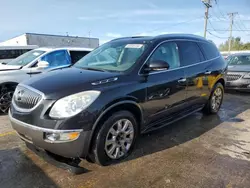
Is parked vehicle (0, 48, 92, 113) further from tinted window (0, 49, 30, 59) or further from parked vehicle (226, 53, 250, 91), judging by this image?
tinted window (0, 49, 30, 59)

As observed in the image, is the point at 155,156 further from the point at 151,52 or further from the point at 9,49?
the point at 9,49

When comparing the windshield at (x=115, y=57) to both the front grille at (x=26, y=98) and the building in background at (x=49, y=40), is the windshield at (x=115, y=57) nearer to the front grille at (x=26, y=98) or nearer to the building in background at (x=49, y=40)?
the front grille at (x=26, y=98)

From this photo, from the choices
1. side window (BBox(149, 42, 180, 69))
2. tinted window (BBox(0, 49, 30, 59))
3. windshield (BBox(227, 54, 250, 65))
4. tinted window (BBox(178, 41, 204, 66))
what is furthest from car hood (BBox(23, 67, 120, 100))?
tinted window (BBox(0, 49, 30, 59))

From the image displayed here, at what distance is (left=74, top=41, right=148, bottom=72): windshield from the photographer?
3262mm

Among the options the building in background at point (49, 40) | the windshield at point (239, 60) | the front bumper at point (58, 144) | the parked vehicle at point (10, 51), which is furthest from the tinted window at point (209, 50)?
the building in background at point (49, 40)

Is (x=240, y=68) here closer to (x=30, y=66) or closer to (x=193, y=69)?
(x=193, y=69)

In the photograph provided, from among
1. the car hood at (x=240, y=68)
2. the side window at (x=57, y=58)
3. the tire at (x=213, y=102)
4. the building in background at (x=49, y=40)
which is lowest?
the tire at (x=213, y=102)

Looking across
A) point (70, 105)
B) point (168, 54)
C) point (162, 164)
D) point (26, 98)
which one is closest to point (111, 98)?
point (70, 105)

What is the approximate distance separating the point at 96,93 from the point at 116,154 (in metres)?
0.96

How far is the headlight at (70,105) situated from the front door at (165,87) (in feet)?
3.24

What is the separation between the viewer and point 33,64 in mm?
5703

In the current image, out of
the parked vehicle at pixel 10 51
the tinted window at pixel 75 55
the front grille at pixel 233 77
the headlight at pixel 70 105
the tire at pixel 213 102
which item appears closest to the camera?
the headlight at pixel 70 105

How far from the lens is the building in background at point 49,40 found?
2555cm

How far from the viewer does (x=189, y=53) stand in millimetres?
4137
